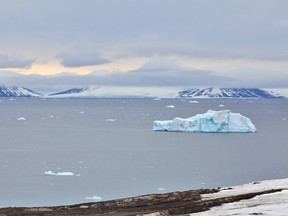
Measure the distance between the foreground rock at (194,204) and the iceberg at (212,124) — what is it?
57.2m

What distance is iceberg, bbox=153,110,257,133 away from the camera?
8738 cm

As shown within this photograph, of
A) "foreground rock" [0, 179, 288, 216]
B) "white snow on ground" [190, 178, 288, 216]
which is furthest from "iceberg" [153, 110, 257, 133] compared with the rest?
"white snow on ground" [190, 178, 288, 216]

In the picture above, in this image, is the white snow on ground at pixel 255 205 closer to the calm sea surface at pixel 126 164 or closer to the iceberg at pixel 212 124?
the calm sea surface at pixel 126 164

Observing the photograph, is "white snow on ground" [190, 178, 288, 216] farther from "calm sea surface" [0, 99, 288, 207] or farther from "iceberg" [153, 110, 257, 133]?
"iceberg" [153, 110, 257, 133]

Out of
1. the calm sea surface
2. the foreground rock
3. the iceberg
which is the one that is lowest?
the calm sea surface

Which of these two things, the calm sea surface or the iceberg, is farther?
the iceberg

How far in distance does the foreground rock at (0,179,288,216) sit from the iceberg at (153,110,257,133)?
57153mm

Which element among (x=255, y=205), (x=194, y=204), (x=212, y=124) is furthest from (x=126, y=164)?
(x=212, y=124)

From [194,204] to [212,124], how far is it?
67302mm

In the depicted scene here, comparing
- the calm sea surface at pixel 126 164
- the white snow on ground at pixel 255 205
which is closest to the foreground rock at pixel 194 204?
the white snow on ground at pixel 255 205

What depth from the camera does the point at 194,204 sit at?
24.7 m

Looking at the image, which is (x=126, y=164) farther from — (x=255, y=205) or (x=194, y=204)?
(x=255, y=205)

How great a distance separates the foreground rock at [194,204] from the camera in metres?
22.4

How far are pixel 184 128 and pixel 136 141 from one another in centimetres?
1604
